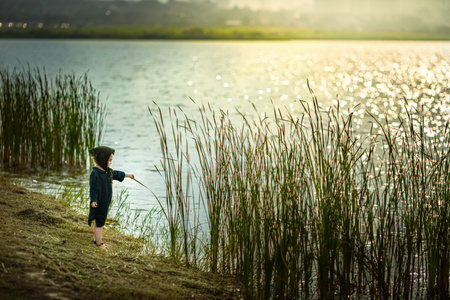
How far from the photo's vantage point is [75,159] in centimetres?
1028

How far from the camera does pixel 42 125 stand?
995cm

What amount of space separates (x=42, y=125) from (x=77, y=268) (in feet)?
21.4

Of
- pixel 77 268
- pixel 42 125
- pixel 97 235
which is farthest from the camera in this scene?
pixel 42 125

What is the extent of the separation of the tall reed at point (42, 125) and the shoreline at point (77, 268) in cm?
383

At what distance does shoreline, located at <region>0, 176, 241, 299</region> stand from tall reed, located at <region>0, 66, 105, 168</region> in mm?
3826

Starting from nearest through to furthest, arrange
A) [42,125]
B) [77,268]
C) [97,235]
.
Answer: [77,268], [97,235], [42,125]

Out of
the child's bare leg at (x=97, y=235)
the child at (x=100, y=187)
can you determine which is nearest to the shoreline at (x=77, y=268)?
the child's bare leg at (x=97, y=235)

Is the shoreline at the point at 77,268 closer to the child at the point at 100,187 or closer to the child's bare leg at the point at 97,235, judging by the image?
the child's bare leg at the point at 97,235

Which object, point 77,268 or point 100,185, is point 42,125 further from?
point 77,268

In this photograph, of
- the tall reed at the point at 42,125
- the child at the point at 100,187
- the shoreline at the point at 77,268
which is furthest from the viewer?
the tall reed at the point at 42,125

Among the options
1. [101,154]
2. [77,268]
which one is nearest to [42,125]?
[101,154]

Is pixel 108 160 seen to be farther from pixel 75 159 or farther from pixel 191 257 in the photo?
pixel 75 159

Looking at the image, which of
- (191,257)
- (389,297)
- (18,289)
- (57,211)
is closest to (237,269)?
(191,257)

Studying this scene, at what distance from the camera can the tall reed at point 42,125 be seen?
9438 millimetres
